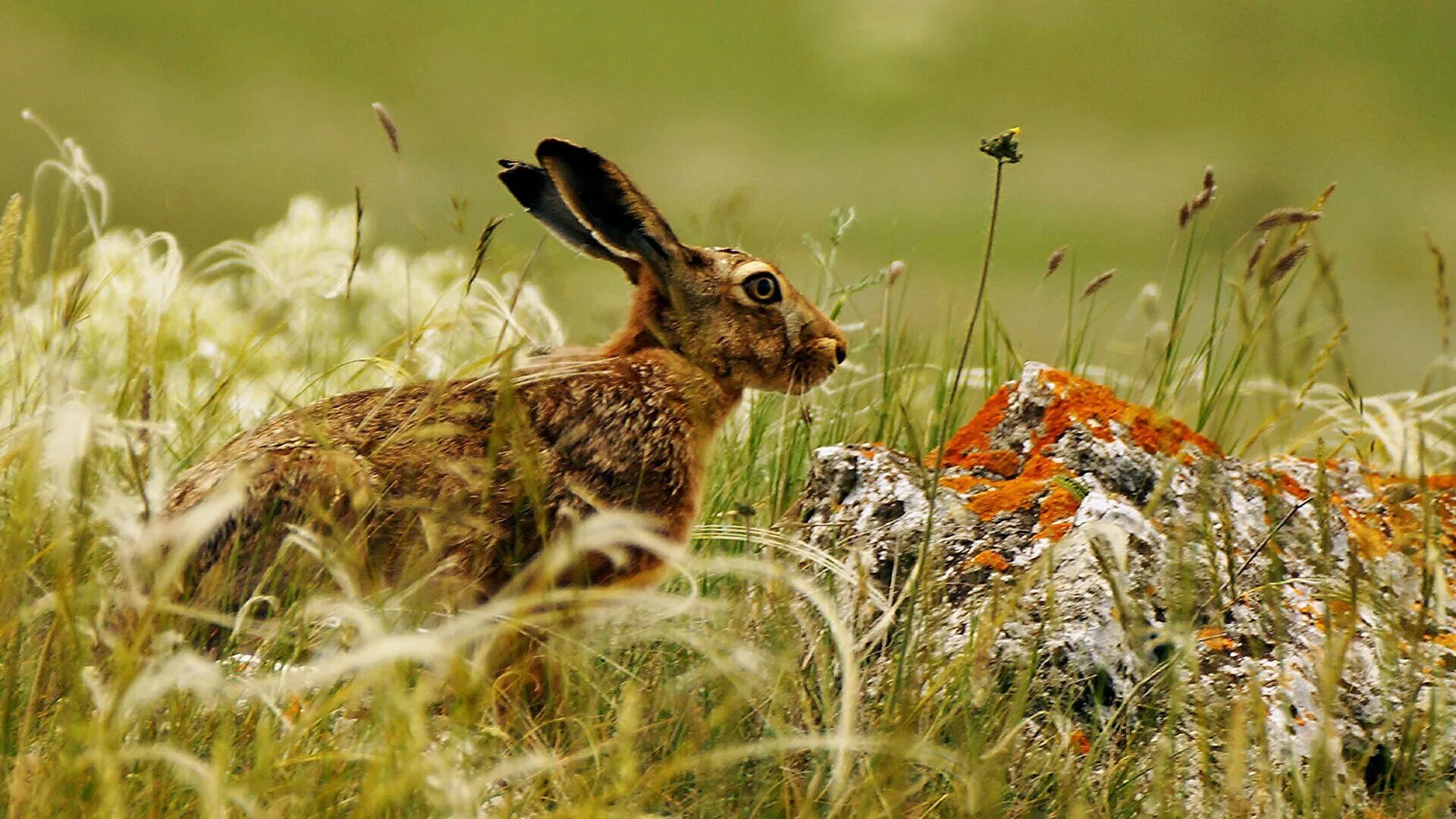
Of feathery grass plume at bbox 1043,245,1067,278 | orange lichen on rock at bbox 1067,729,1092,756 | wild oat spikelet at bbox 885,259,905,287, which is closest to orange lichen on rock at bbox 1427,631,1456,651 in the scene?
orange lichen on rock at bbox 1067,729,1092,756

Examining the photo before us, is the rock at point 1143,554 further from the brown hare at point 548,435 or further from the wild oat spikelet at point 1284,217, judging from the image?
the wild oat spikelet at point 1284,217

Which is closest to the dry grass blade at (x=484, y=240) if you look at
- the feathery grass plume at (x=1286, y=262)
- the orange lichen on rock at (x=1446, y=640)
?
the feathery grass plume at (x=1286, y=262)

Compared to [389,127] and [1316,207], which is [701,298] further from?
[1316,207]

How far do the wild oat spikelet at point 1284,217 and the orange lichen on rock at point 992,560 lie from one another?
1232 mm

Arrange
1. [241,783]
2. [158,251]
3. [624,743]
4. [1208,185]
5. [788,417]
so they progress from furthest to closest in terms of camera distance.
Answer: [158,251] → [788,417] → [1208,185] → [241,783] → [624,743]

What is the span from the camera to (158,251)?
7.50 m

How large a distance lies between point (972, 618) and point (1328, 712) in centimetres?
104

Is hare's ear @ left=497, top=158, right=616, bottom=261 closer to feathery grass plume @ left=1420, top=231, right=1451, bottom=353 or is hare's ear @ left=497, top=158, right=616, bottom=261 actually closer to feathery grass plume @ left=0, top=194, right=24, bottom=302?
feathery grass plume @ left=0, top=194, right=24, bottom=302

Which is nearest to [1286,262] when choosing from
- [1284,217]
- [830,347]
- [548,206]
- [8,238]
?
[1284,217]

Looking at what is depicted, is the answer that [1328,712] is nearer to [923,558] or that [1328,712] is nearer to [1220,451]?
[923,558]

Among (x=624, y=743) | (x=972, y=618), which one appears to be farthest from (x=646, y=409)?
(x=624, y=743)

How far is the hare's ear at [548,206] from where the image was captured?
491 centimetres

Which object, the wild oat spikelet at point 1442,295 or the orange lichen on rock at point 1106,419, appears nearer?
the wild oat spikelet at point 1442,295

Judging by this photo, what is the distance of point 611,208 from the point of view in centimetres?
478
